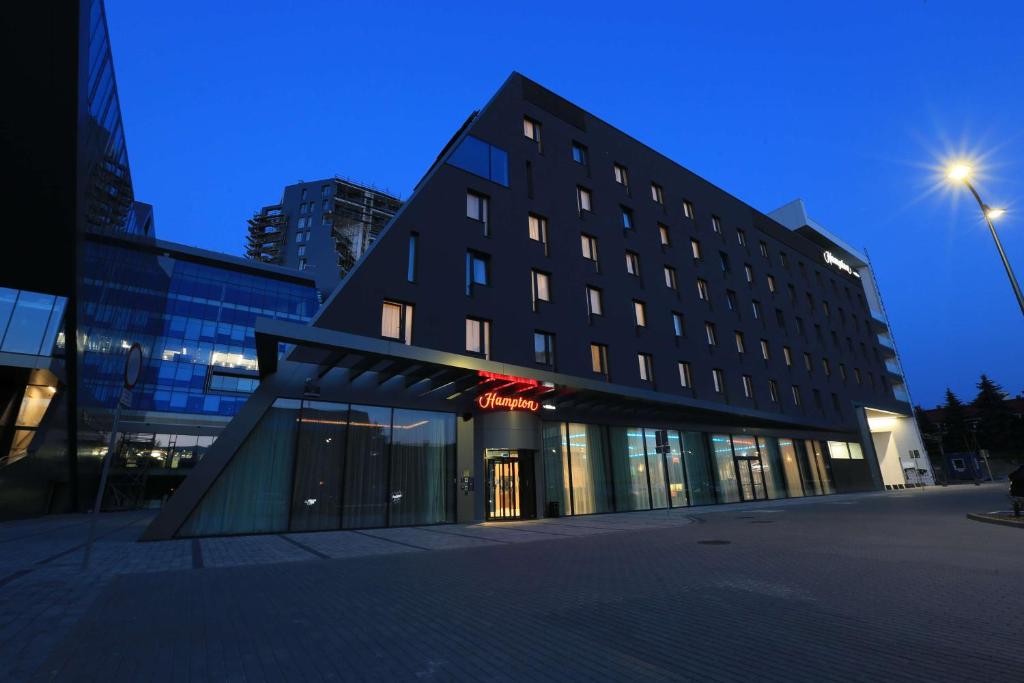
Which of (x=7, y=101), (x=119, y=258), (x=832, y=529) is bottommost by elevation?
(x=832, y=529)

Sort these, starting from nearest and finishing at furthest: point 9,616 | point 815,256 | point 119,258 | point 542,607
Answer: point 9,616
point 542,607
point 119,258
point 815,256

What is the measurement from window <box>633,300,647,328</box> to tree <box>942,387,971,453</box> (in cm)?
8973

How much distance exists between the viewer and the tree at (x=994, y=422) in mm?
74812

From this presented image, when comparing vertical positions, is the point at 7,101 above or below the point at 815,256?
below

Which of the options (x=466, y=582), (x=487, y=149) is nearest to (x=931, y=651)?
(x=466, y=582)

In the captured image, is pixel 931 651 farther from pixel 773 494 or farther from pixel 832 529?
pixel 773 494

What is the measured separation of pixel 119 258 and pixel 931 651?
38.8m

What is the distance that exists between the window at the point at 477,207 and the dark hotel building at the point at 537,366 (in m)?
0.11

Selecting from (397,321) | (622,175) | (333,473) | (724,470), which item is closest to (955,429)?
(724,470)

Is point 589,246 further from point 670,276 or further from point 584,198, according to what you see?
point 670,276

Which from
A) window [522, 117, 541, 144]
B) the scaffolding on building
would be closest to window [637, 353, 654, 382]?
window [522, 117, 541, 144]

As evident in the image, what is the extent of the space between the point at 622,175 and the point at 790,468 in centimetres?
2507

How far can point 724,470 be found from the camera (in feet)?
95.8

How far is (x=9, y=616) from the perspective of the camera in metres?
5.46
